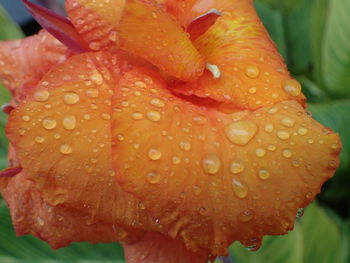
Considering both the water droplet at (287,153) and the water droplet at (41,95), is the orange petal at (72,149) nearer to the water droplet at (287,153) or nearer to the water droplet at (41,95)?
the water droplet at (41,95)

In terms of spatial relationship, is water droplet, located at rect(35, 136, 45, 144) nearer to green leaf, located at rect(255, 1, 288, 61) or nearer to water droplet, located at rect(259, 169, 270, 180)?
water droplet, located at rect(259, 169, 270, 180)

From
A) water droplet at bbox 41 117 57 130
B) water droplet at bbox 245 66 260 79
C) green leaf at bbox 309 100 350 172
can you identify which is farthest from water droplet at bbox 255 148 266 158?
green leaf at bbox 309 100 350 172

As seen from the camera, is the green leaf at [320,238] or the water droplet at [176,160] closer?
the water droplet at [176,160]

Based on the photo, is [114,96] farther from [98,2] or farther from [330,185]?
[330,185]

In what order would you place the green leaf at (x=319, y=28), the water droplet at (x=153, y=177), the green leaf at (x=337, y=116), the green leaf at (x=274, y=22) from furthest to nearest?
1. the green leaf at (x=274, y=22)
2. the green leaf at (x=319, y=28)
3. the green leaf at (x=337, y=116)
4. the water droplet at (x=153, y=177)

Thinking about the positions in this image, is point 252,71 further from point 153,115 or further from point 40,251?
point 40,251

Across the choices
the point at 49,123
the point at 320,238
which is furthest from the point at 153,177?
the point at 320,238

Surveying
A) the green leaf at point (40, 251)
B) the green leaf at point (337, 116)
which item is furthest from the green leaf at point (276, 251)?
the green leaf at point (337, 116)
